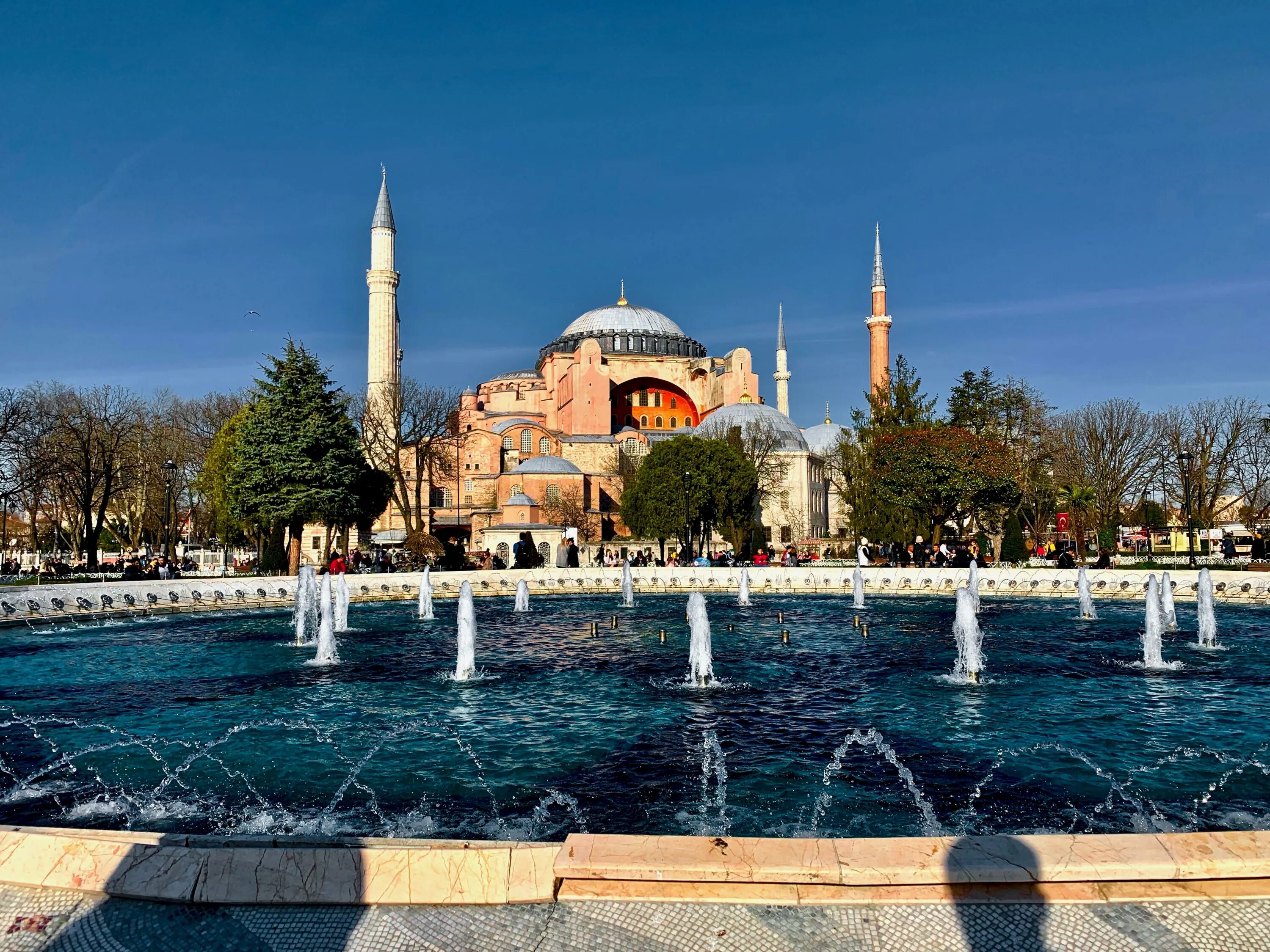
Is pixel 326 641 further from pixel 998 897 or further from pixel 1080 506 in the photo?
pixel 1080 506

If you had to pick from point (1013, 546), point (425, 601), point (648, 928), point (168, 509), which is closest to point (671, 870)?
point (648, 928)

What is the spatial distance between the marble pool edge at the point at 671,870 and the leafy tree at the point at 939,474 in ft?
87.1

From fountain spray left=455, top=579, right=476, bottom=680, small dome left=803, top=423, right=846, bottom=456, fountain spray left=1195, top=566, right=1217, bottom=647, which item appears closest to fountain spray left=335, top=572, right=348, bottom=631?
fountain spray left=455, top=579, right=476, bottom=680

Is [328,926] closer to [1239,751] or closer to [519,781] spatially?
[519,781]

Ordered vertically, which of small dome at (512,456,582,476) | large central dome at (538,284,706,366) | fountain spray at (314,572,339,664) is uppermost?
large central dome at (538,284,706,366)

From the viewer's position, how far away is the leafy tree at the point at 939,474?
95.0ft

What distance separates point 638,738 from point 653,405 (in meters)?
49.9

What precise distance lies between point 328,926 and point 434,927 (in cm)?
36

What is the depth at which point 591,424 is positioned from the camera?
49875 millimetres

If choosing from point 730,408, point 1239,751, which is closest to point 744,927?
point 1239,751

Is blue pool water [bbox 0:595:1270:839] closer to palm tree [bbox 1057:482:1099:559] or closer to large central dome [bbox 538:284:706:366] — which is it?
palm tree [bbox 1057:482:1099:559]

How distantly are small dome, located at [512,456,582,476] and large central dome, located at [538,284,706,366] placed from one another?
13.8 m

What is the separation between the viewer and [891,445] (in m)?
30.2

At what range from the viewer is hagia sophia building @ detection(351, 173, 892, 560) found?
40344 millimetres
